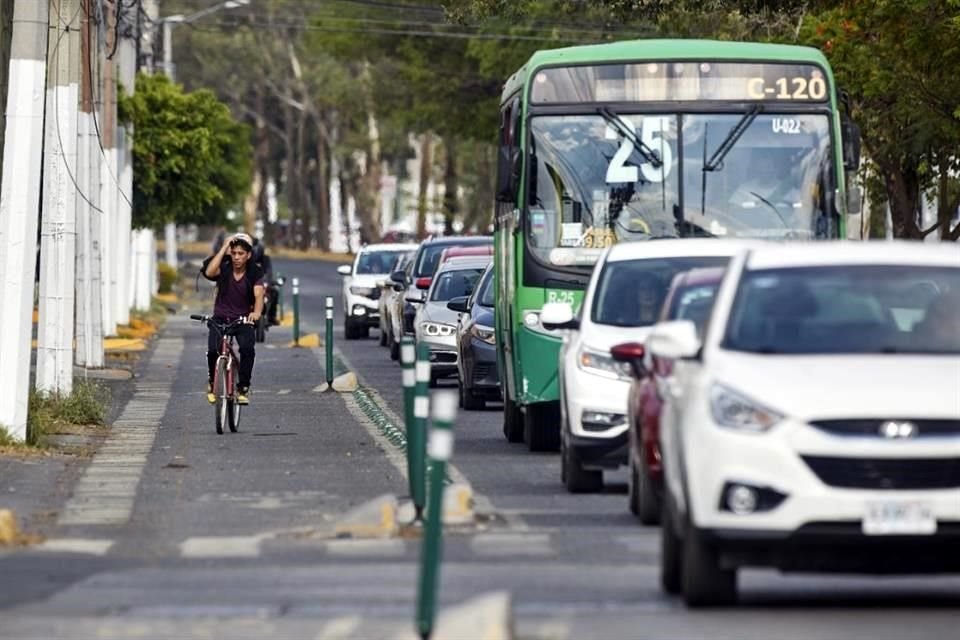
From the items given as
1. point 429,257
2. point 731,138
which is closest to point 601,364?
point 731,138

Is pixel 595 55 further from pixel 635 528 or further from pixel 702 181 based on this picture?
pixel 635 528

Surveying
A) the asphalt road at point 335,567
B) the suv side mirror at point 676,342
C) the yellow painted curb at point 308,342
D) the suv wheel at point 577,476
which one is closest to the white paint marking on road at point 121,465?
the asphalt road at point 335,567

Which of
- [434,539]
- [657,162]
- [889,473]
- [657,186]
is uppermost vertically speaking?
[657,162]

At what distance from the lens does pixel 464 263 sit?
31562 millimetres

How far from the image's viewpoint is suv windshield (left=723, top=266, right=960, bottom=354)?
1138 cm

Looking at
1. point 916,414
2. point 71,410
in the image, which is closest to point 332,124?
point 71,410

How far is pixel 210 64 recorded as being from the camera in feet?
325

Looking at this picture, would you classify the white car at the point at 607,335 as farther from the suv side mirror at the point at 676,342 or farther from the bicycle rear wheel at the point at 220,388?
the bicycle rear wheel at the point at 220,388

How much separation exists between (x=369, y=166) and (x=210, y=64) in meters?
7.92

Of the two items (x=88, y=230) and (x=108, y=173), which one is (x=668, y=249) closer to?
(x=88, y=230)

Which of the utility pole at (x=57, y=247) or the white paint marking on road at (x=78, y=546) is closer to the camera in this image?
the white paint marking on road at (x=78, y=546)

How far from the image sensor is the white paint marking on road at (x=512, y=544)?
13227mm

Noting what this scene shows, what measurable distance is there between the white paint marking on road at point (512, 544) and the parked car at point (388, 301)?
22381mm

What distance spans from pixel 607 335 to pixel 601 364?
0.26m
